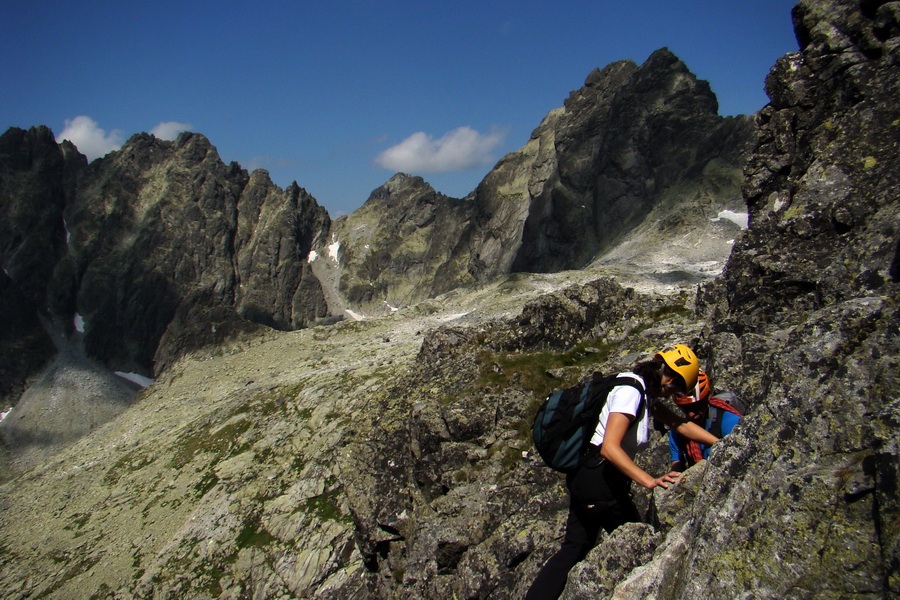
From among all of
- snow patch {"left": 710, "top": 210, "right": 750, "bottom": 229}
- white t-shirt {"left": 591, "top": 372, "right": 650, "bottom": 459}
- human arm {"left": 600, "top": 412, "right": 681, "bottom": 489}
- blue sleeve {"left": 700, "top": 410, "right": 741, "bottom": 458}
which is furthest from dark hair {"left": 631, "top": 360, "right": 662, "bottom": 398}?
snow patch {"left": 710, "top": 210, "right": 750, "bottom": 229}

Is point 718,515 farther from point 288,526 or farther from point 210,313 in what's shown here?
point 210,313

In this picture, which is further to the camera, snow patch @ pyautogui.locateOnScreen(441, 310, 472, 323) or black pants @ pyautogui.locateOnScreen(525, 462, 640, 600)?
snow patch @ pyautogui.locateOnScreen(441, 310, 472, 323)

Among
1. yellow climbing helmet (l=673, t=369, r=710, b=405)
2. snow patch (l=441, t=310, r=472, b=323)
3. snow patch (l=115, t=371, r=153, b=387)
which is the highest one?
snow patch (l=441, t=310, r=472, b=323)

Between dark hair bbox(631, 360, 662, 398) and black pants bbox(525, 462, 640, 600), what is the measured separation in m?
1.30

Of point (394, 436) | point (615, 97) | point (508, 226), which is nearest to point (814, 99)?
point (394, 436)

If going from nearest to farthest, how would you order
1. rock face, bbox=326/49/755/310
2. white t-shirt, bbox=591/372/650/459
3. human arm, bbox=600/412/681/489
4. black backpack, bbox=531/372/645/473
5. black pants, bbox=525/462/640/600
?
1. human arm, bbox=600/412/681/489
2. white t-shirt, bbox=591/372/650/459
3. black backpack, bbox=531/372/645/473
4. black pants, bbox=525/462/640/600
5. rock face, bbox=326/49/755/310

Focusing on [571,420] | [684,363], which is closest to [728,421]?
[684,363]

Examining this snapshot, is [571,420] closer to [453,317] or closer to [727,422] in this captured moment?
[727,422]

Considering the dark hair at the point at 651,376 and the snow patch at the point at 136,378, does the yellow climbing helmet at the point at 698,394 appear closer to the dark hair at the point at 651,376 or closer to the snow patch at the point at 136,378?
the dark hair at the point at 651,376

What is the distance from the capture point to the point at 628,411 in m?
7.11

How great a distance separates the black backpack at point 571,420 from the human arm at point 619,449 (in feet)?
1.11

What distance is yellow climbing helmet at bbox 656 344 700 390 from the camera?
7680 mm

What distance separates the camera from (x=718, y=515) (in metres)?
6.02

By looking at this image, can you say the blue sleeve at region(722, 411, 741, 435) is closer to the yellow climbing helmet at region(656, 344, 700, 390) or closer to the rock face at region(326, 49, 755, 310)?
the yellow climbing helmet at region(656, 344, 700, 390)
